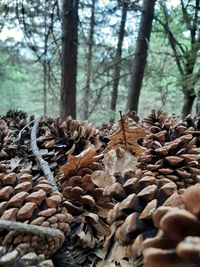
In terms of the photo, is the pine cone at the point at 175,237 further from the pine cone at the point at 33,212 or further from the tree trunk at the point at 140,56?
the tree trunk at the point at 140,56

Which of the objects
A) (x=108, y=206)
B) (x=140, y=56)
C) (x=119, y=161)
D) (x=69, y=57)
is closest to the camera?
(x=108, y=206)

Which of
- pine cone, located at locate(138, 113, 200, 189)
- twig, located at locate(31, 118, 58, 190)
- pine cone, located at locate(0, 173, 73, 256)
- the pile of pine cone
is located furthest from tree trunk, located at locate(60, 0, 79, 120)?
pine cone, located at locate(0, 173, 73, 256)

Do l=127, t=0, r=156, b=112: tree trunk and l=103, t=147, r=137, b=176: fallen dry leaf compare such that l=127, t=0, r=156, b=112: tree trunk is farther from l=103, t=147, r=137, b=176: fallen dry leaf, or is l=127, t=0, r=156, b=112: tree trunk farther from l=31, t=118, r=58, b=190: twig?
l=103, t=147, r=137, b=176: fallen dry leaf

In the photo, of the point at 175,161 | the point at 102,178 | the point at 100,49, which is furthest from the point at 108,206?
the point at 100,49

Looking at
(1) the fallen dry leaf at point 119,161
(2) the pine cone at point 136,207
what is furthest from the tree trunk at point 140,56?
(2) the pine cone at point 136,207

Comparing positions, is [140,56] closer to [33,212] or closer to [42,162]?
[42,162]

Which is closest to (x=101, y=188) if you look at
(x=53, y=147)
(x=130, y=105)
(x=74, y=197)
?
(x=74, y=197)

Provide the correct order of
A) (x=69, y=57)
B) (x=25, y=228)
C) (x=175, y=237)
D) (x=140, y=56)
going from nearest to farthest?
1. (x=175, y=237)
2. (x=25, y=228)
3. (x=69, y=57)
4. (x=140, y=56)
